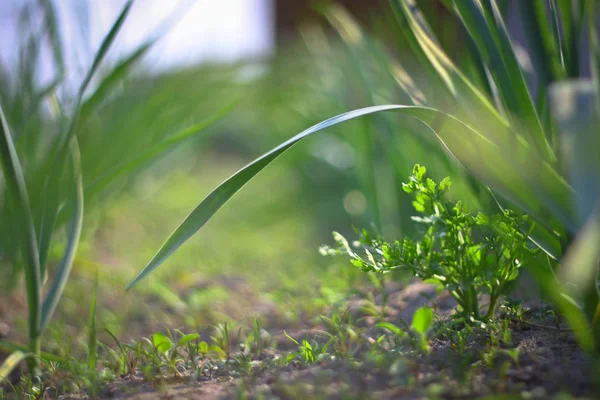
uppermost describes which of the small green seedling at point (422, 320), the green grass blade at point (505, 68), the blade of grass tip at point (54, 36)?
the blade of grass tip at point (54, 36)

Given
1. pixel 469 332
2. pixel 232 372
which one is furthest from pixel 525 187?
pixel 232 372

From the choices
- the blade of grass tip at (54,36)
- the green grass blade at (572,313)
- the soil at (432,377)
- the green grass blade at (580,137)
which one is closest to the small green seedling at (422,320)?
the soil at (432,377)

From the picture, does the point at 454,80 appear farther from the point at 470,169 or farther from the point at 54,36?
the point at 54,36

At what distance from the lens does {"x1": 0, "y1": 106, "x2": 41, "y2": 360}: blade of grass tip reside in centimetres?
74

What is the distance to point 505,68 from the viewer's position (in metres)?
0.76


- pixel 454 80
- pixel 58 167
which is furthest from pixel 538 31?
pixel 58 167

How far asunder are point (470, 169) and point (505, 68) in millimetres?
200

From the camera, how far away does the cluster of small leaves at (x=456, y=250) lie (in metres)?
0.72

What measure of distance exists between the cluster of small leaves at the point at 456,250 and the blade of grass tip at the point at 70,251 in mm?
486

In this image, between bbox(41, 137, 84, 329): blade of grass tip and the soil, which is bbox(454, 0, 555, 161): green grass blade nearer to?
the soil

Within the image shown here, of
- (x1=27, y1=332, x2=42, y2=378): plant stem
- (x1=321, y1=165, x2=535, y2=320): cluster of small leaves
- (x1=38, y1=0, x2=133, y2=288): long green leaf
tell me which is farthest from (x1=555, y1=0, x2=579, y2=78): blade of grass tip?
(x1=27, y1=332, x2=42, y2=378): plant stem

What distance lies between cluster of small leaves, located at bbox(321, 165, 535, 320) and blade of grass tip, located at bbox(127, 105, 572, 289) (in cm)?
6

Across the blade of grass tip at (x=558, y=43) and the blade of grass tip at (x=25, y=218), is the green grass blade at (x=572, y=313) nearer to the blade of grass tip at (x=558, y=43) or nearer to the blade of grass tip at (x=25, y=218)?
the blade of grass tip at (x=558, y=43)

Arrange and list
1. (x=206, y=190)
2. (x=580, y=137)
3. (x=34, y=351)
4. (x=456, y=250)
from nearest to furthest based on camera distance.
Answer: (x=580, y=137) → (x=456, y=250) → (x=34, y=351) → (x=206, y=190)
